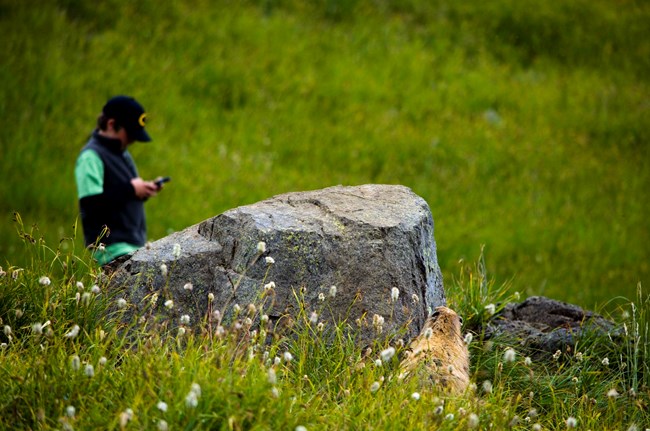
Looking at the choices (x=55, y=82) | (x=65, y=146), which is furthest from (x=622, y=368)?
(x=55, y=82)

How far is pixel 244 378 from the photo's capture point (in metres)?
4.17

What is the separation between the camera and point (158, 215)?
1229cm

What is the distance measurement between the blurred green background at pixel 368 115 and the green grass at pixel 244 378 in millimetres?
5426

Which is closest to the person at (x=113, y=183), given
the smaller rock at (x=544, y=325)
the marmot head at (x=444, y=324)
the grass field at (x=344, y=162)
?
the grass field at (x=344, y=162)

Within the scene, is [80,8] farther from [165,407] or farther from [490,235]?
[165,407]

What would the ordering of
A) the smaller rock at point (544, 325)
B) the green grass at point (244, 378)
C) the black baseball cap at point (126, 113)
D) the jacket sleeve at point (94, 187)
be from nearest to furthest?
the green grass at point (244, 378)
the smaller rock at point (544, 325)
the jacket sleeve at point (94, 187)
the black baseball cap at point (126, 113)

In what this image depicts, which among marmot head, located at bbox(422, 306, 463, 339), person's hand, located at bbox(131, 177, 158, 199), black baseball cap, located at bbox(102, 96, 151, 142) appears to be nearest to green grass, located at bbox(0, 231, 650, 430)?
marmot head, located at bbox(422, 306, 463, 339)

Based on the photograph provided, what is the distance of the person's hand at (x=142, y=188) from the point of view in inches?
292

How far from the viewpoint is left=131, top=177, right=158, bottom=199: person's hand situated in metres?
7.43

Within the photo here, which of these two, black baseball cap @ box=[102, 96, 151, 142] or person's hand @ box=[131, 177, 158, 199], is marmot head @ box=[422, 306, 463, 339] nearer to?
person's hand @ box=[131, 177, 158, 199]

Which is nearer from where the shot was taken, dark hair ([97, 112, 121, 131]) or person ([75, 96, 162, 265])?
person ([75, 96, 162, 265])

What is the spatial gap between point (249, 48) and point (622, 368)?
13.8 meters

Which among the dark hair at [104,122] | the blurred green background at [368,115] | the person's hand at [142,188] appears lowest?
the blurred green background at [368,115]

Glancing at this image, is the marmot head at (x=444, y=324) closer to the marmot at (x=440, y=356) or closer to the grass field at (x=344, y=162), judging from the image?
the marmot at (x=440, y=356)
